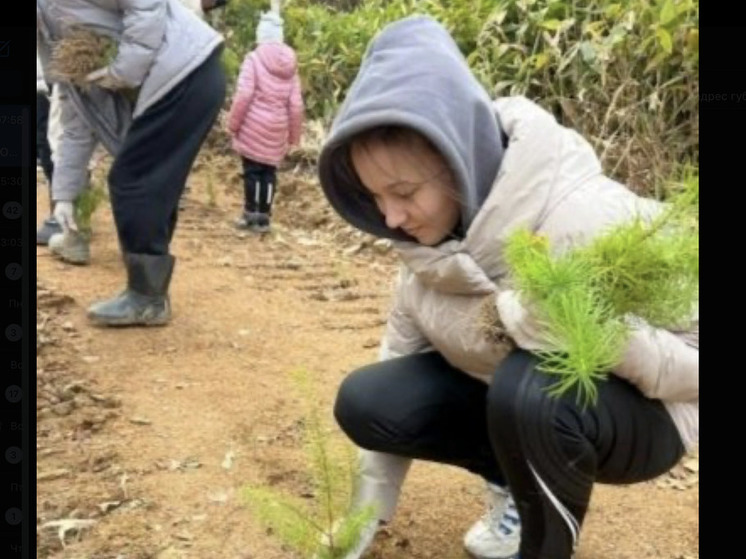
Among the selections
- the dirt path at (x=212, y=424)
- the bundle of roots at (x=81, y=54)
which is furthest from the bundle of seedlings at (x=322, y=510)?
the bundle of roots at (x=81, y=54)

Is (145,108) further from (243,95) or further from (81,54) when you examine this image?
(243,95)

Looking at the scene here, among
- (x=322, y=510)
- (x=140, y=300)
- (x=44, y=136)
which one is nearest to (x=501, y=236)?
(x=322, y=510)

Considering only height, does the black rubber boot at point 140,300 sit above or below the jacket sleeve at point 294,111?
above

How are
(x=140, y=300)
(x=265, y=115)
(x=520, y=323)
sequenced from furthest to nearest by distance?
(x=265, y=115), (x=140, y=300), (x=520, y=323)

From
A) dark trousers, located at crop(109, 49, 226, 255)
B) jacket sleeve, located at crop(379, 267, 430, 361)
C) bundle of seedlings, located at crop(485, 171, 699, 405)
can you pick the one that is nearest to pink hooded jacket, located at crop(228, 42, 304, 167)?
dark trousers, located at crop(109, 49, 226, 255)

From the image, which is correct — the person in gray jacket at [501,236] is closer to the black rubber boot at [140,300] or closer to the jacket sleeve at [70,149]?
the black rubber boot at [140,300]

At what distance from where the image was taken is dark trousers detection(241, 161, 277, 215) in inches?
226

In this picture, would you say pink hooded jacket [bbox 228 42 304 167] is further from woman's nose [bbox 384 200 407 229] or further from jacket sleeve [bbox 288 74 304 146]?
woman's nose [bbox 384 200 407 229]

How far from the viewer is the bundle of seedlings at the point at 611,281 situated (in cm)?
148

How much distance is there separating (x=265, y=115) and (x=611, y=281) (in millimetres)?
4510

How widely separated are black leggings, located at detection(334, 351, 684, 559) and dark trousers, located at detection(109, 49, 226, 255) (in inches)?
67.5

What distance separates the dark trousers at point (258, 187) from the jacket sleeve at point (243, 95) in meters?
0.24

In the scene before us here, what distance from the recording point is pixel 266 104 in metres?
5.89
